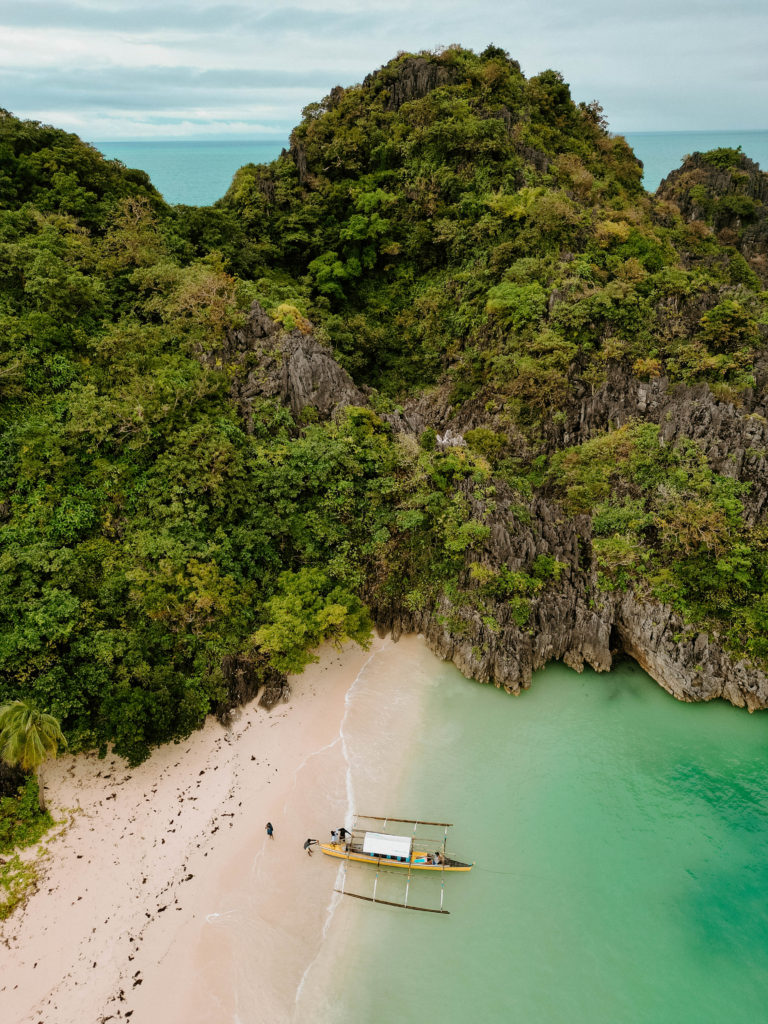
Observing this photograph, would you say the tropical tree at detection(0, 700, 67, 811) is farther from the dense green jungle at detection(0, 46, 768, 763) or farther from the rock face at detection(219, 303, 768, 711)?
the rock face at detection(219, 303, 768, 711)

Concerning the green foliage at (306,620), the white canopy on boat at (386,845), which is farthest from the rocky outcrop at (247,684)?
the white canopy on boat at (386,845)

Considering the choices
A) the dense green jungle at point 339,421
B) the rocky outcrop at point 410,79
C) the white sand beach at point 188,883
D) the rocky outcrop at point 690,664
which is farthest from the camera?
the rocky outcrop at point 410,79

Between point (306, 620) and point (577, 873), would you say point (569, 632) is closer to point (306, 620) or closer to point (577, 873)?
point (577, 873)

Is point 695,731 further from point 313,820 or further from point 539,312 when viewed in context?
point 539,312

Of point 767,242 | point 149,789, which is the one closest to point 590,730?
point 149,789

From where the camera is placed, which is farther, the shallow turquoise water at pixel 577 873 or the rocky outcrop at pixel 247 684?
the rocky outcrop at pixel 247 684

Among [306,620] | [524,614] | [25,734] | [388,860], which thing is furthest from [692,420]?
[25,734]

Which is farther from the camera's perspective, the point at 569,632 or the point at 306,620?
the point at 569,632

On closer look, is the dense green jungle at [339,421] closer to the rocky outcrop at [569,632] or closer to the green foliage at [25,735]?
the rocky outcrop at [569,632]
